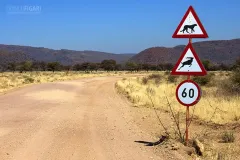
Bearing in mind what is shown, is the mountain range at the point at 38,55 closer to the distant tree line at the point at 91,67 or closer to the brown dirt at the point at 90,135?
the distant tree line at the point at 91,67

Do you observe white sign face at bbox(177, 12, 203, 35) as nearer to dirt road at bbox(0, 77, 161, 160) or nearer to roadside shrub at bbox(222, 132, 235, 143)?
roadside shrub at bbox(222, 132, 235, 143)

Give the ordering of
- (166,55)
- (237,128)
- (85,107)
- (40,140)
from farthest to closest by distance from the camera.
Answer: (166,55) < (85,107) < (237,128) < (40,140)

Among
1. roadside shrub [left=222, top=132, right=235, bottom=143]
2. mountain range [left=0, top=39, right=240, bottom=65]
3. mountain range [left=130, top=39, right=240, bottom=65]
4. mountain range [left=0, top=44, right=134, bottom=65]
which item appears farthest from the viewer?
mountain range [left=0, top=44, right=134, bottom=65]

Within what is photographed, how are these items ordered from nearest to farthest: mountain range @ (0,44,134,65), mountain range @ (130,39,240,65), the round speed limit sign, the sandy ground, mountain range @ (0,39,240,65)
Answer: the sandy ground, the round speed limit sign, mountain range @ (130,39,240,65), mountain range @ (0,39,240,65), mountain range @ (0,44,134,65)

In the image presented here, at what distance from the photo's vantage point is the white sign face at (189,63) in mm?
8047

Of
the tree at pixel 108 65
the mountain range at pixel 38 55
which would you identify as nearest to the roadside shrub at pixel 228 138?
the tree at pixel 108 65

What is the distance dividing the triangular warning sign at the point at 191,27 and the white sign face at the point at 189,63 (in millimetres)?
368

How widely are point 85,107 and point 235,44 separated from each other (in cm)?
10704

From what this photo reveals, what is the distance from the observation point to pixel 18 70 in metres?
114

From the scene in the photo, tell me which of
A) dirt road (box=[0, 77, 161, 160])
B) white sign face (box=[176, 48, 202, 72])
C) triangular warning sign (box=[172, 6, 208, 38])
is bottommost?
dirt road (box=[0, 77, 161, 160])

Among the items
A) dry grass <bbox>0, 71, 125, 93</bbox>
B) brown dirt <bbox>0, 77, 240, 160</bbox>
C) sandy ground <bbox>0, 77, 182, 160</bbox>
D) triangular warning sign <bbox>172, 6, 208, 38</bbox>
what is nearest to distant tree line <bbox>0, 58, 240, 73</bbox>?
dry grass <bbox>0, 71, 125, 93</bbox>

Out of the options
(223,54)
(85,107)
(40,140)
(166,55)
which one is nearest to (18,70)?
(166,55)

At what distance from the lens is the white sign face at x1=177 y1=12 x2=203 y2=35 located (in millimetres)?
8062

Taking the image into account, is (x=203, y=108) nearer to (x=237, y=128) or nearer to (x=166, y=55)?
(x=237, y=128)
